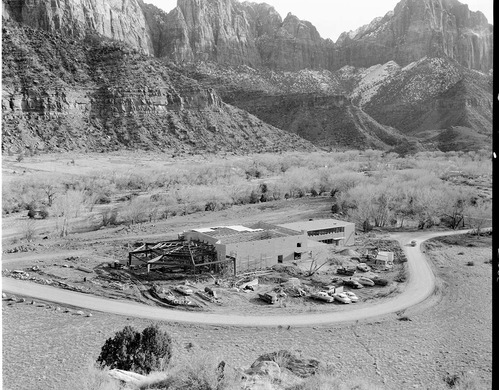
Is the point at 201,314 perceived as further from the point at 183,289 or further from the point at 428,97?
the point at 428,97

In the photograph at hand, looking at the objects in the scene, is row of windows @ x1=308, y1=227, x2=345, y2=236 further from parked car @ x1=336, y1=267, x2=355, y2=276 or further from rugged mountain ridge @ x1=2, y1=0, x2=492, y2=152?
rugged mountain ridge @ x1=2, y1=0, x2=492, y2=152

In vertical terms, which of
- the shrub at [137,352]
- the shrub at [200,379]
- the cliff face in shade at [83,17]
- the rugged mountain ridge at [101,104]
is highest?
the cliff face in shade at [83,17]

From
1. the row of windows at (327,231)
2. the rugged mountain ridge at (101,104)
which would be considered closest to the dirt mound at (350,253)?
the row of windows at (327,231)

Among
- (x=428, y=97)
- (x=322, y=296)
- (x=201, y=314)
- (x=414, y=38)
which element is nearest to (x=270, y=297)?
(x=322, y=296)

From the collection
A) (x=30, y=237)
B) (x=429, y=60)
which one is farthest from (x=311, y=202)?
(x=429, y=60)

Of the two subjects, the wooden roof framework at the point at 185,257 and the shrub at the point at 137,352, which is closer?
the shrub at the point at 137,352

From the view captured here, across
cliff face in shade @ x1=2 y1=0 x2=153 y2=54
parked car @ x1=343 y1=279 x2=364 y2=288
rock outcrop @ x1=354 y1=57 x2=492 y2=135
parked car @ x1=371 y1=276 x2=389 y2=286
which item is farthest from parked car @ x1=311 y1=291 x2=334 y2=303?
rock outcrop @ x1=354 y1=57 x2=492 y2=135

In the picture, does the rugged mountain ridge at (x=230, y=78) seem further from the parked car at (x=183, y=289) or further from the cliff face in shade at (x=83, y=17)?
the parked car at (x=183, y=289)
